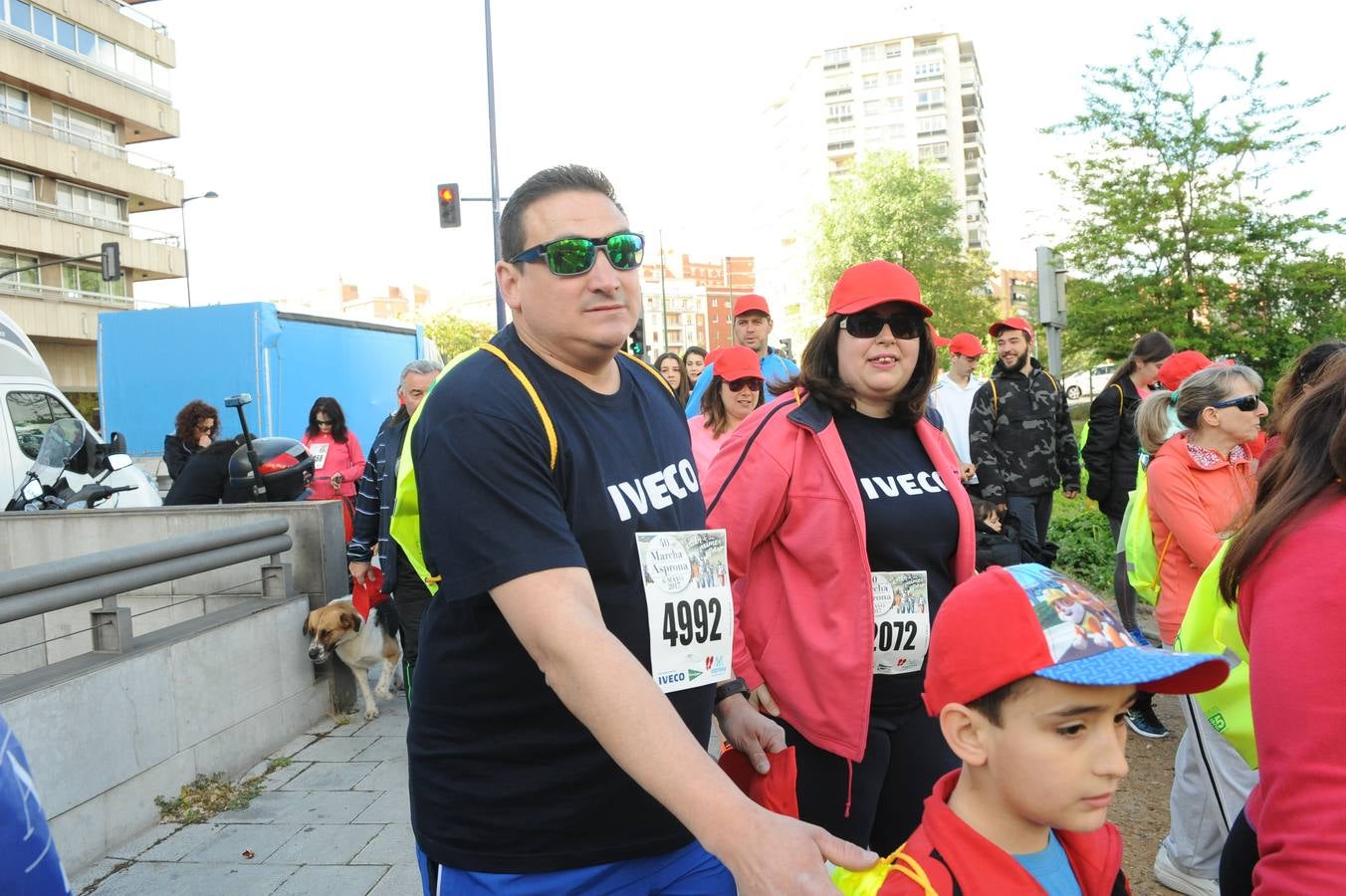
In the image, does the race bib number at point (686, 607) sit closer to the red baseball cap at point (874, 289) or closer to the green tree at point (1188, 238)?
the red baseball cap at point (874, 289)

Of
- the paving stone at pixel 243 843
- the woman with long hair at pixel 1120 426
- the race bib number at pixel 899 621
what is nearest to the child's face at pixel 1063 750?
the race bib number at pixel 899 621

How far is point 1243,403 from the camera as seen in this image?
424cm

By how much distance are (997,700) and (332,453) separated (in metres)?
8.77

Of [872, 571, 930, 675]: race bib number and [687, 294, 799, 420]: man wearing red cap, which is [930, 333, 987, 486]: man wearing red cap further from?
[872, 571, 930, 675]: race bib number

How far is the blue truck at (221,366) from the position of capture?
52.2 ft

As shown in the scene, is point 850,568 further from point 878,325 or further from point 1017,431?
point 1017,431

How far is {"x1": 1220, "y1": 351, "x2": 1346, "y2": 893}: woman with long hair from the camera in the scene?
170 centimetres

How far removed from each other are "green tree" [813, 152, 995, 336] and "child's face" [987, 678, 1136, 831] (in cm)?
4709

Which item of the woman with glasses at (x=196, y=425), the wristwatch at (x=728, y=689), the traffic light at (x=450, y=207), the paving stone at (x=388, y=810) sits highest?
the traffic light at (x=450, y=207)

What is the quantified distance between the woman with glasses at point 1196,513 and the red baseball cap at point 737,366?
9.37ft

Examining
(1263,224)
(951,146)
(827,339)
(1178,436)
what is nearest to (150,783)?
(827,339)

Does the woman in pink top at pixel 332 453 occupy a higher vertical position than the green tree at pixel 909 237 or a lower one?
lower

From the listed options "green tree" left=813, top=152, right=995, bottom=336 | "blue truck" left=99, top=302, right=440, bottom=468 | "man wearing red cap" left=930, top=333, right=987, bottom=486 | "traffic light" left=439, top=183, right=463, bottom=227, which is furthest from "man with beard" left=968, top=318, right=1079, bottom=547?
"green tree" left=813, top=152, right=995, bottom=336

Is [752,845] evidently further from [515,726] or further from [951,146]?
[951,146]
